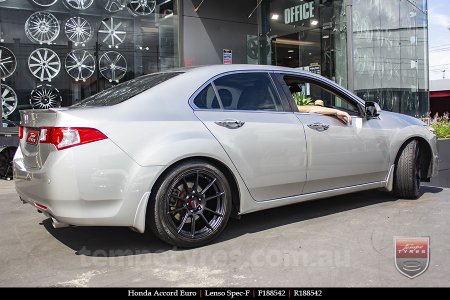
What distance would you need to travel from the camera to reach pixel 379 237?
4.16 meters

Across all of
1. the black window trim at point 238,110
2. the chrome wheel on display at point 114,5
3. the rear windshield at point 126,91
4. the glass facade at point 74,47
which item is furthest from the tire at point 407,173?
the chrome wheel on display at point 114,5

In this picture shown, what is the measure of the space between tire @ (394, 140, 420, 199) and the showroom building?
6140mm

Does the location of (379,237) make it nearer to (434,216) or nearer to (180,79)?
(434,216)

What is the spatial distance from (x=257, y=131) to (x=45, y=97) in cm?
786

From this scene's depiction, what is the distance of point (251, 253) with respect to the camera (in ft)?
12.4

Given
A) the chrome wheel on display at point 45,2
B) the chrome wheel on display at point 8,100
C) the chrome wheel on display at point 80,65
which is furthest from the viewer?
the chrome wheel on display at point 80,65

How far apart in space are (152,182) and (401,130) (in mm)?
3331

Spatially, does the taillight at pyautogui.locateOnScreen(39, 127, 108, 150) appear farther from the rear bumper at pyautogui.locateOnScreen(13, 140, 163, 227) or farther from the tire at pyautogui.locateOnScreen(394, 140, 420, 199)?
the tire at pyautogui.locateOnScreen(394, 140, 420, 199)

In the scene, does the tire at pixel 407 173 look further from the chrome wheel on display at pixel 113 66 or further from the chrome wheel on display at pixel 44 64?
the chrome wheel on display at pixel 44 64

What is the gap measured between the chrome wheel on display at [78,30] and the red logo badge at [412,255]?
9.34 m

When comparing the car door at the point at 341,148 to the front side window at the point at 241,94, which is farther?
the car door at the point at 341,148

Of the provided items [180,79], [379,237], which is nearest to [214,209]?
[180,79]

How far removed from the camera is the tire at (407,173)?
5527mm

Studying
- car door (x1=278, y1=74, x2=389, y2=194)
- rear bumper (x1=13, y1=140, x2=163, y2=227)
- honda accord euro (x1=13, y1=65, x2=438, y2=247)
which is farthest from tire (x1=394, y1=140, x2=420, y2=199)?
rear bumper (x1=13, y1=140, x2=163, y2=227)
